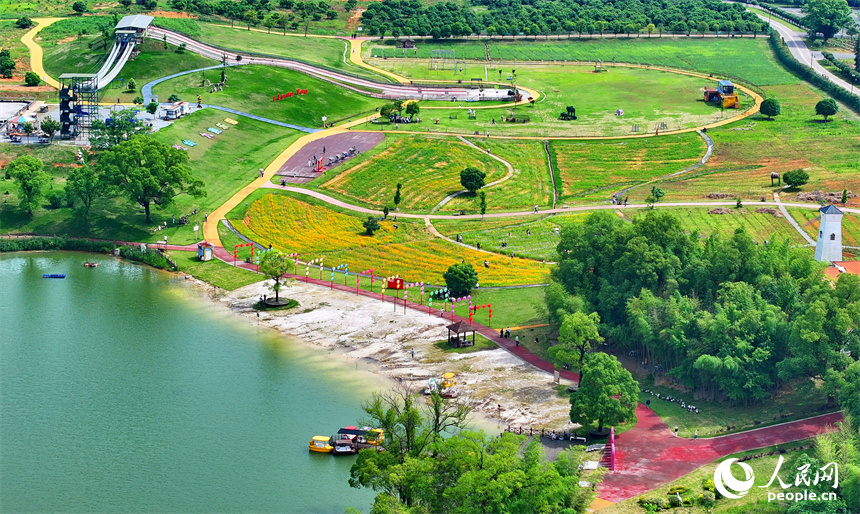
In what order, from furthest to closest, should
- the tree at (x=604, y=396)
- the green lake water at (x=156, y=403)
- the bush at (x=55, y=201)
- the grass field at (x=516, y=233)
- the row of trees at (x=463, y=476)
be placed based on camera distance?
the bush at (x=55, y=201) < the grass field at (x=516, y=233) < the tree at (x=604, y=396) < the green lake water at (x=156, y=403) < the row of trees at (x=463, y=476)

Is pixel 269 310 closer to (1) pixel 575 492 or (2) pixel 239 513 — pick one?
(2) pixel 239 513

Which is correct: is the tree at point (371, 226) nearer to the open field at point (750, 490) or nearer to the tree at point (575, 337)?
the tree at point (575, 337)

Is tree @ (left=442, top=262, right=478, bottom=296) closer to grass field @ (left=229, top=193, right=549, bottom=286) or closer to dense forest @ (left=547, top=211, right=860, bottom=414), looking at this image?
grass field @ (left=229, top=193, right=549, bottom=286)

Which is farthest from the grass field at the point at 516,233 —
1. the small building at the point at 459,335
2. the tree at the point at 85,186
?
the tree at the point at 85,186

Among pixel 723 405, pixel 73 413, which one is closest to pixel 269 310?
pixel 73 413

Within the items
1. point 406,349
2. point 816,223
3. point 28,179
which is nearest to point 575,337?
point 406,349

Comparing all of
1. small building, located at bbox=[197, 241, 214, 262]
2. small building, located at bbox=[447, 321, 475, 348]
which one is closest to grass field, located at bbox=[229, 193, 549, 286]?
small building, located at bbox=[197, 241, 214, 262]
